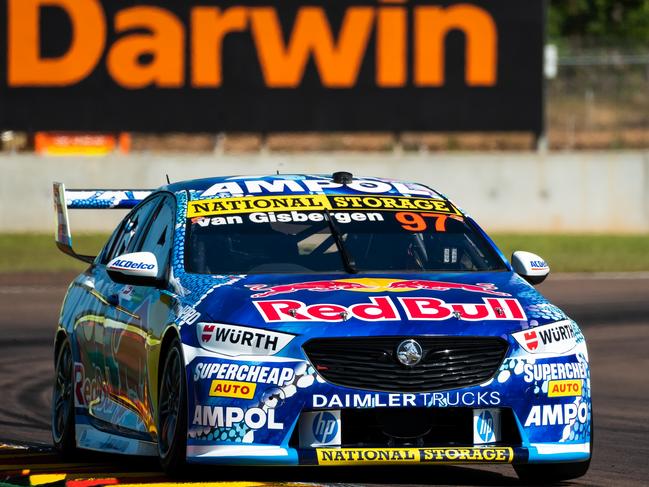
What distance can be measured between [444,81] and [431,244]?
25140mm

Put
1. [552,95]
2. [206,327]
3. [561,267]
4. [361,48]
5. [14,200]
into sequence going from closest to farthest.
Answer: [206,327]
[561,267]
[14,200]
[361,48]
[552,95]

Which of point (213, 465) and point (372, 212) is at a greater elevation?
point (372, 212)

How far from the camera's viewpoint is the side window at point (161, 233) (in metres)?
9.00

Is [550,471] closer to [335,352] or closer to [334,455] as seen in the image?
[334,455]

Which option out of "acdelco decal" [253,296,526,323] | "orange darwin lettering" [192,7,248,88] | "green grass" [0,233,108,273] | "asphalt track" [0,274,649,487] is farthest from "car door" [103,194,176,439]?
"orange darwin lettering" [192,7,248,88]

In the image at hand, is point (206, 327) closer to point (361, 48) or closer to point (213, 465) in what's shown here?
point (213, 465)

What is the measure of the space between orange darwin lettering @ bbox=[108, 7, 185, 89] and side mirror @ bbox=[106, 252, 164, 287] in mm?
25588

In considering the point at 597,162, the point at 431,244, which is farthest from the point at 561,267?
the point at 431,244

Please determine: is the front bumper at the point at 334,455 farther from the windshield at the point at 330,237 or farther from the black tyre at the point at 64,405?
the black tyre at the point at 64,405

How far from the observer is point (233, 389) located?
7.71 m

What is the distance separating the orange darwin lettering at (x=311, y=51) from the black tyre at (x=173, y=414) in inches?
1022

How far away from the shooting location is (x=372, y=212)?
9.23 m

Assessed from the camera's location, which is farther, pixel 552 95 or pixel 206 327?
pixel 552 95

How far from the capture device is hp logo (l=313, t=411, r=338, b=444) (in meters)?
7.77
